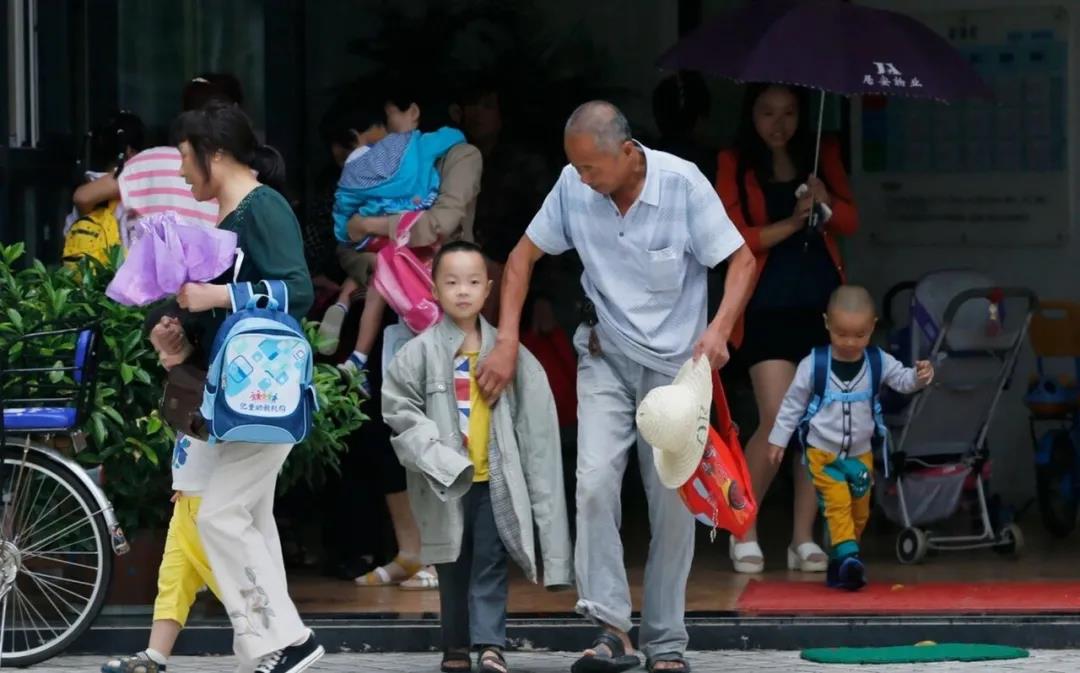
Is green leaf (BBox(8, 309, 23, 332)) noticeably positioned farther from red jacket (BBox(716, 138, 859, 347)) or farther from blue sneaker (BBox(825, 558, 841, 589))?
blue sneaker (BBox(825, 558, 841, 589))

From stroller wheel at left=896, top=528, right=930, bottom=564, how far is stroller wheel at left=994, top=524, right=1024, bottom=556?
14.0 inches

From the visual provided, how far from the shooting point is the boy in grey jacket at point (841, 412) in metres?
9.11

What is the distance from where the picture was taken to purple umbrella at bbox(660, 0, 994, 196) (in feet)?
29.1

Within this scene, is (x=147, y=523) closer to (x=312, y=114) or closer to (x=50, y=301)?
(x=50, y=301)

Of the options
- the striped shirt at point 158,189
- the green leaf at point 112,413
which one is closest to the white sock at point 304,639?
the green leaf at point 112,413

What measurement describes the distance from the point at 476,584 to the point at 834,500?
189 cm

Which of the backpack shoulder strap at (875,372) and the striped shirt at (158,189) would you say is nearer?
the striped shirt at (158,189)

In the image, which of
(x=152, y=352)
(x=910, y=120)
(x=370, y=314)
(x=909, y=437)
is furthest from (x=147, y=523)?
(x=910, y=120)

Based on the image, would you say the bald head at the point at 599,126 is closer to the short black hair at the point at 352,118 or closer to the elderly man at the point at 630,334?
the elderly man at the point at 630,334

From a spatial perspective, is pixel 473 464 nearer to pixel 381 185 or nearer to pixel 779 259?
pixel 381 185

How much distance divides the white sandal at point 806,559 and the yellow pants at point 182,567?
2.88m

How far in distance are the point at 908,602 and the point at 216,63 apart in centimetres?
384

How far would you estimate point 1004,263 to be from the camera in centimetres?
1128

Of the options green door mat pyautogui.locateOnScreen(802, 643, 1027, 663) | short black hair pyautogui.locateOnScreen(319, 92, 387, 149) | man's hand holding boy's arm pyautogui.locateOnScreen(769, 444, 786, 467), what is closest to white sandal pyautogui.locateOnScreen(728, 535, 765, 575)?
man's hand holding boy's arm pyautogui.locateOnScreen(769, 444, 786, 467)
